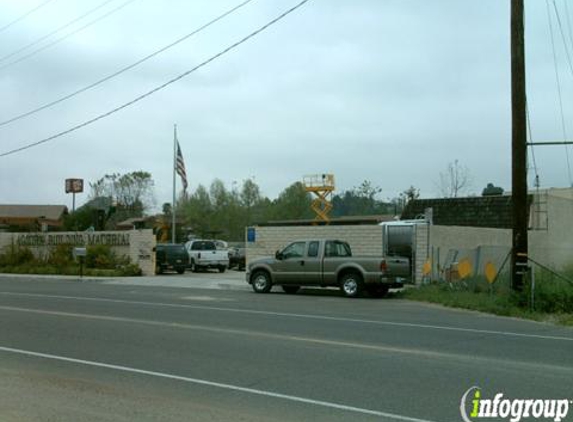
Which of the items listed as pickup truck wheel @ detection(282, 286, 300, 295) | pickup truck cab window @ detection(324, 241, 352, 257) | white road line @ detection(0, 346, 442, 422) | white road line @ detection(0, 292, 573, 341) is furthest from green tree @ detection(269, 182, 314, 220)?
white road line @ detection(0, 346, 442, 422)

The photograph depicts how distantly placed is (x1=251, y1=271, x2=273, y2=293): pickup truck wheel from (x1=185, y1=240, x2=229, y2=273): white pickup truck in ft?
50.9

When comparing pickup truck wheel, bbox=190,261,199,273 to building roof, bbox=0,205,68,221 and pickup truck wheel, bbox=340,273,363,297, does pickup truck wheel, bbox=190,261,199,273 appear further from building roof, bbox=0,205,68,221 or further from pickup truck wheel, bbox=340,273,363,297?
building roof, bbox=0,205,68,221

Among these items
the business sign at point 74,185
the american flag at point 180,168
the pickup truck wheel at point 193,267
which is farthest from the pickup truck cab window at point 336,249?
the business sign at point 74,185

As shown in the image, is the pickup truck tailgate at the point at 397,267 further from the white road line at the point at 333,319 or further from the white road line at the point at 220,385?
the white road line at the point at 220,385

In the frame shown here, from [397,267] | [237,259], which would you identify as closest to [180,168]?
[237,259]

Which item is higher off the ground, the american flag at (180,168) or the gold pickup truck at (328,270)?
the american flag at (180,168)

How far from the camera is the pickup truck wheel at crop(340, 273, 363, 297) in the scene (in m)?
22.3

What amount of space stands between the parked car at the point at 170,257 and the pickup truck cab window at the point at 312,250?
15.3m

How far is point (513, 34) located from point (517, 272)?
638 cm

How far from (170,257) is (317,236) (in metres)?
10.7

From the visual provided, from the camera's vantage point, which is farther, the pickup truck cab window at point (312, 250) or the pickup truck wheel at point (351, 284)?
the pickup truck cab window at point (312, 250)

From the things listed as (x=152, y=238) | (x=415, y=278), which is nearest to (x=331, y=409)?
(x=415, y=278)

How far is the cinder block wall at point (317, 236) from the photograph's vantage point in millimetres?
28000

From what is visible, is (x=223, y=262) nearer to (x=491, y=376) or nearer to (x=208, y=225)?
(x=491, y=376)
